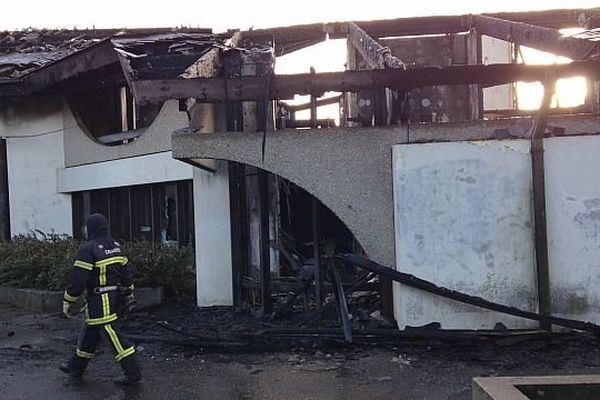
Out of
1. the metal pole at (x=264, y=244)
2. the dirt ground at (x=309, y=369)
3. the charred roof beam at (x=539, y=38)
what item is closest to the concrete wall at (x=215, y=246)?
the metal pole at (x=264, y=244)

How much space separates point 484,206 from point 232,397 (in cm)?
330

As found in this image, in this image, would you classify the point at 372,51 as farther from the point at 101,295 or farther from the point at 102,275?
the point at 101,295

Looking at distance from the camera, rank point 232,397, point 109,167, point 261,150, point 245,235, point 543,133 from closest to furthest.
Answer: point 232,397 → point 543,133 → point 261,150 → point 245,235 → point 109,167

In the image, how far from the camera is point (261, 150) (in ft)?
26.7

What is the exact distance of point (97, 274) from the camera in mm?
6719

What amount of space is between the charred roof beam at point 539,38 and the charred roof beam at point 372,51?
1821 mm

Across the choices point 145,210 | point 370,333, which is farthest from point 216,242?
point 370,333

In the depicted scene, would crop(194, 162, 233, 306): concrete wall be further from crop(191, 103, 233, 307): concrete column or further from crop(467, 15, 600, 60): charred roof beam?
crop(467, 15, 600, 60): charred roof beam

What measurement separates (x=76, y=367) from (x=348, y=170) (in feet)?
11.2

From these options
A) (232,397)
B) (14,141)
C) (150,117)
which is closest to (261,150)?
(232,397)

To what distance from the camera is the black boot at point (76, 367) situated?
6.88 meters

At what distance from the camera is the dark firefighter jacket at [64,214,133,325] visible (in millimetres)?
6605

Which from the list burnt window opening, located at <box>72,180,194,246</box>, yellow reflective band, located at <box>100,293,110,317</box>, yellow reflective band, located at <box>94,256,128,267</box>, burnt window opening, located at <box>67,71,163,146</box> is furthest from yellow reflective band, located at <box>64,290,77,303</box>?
burnt window opening, located at <box>67,71,163,146</box>

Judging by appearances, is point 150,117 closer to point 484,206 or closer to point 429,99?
point 429,99
